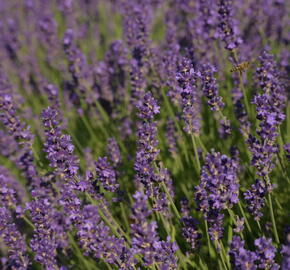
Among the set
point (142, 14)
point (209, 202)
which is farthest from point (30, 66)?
point (209, 202)

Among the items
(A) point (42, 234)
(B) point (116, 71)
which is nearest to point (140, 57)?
(B) point (116, 71)

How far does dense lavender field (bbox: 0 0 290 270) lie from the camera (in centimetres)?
285

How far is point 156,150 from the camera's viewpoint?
2.99 metres

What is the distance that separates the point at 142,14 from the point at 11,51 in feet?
10.1

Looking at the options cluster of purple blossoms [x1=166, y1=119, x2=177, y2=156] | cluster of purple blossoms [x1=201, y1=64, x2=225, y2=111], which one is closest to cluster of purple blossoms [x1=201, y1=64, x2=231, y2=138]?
cluster of purple blossoms [x1=201, y1=64, x2=225, y2=111]

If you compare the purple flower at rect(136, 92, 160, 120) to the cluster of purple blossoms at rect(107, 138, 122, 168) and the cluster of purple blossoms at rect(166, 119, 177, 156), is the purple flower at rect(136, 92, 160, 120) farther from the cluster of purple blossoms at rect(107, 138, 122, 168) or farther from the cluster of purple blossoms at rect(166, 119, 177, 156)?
the cluster of purple blossoms at rect(166, 119, 177, 156)

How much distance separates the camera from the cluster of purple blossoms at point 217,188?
101 inches

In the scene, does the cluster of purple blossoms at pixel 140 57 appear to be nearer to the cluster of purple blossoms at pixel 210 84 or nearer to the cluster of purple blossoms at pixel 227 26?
the cluster of purple blossoms at pixel 227 26

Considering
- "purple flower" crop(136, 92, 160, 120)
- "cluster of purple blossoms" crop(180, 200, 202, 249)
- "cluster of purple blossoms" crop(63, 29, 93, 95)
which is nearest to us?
"purple flower" crop(136, 92, 160, 120)

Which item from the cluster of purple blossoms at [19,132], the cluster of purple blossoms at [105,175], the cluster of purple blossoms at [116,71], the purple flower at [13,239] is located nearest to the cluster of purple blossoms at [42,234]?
the purple flower at [13,239]

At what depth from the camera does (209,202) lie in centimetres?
285

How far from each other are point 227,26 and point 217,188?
1884mm

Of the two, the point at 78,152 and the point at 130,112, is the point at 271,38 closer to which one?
the point at 130,112

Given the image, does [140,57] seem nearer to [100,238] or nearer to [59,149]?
[59,149]
